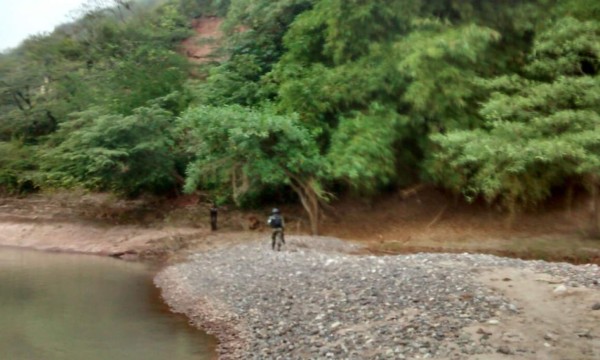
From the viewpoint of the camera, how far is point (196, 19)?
46688 mm

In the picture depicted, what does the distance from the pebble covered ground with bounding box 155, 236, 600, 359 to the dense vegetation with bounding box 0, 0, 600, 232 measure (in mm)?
4854

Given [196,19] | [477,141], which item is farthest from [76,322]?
[196,19]

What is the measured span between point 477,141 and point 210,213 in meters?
13.1

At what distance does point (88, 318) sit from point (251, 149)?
9.08 metres

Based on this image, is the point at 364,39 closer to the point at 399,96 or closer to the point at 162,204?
the point at 399,96

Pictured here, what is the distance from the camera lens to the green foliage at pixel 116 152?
26312mm

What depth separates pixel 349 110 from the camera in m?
22.9

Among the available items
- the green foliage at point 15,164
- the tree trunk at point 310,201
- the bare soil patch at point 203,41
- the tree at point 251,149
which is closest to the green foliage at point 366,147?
the tree at point 251,149

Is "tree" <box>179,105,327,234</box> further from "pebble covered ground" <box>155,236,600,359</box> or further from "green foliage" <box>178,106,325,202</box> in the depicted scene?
"pebble covered ground" <box>155,236,600,359</box>

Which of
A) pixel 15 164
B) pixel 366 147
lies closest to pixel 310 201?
pixel 366 147

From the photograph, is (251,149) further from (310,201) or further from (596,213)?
(596,213)

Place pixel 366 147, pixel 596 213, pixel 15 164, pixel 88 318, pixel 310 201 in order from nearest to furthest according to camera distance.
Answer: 1. pixel 88 318
2. pixel 596 213
3. pixel 366 147
4. pixel 310 201
5. pixel 15 164

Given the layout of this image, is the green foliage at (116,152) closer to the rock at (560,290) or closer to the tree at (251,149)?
the tree at (251,149)

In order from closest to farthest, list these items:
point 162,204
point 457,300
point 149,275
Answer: point 457,300, point 149,275, point 162,204
